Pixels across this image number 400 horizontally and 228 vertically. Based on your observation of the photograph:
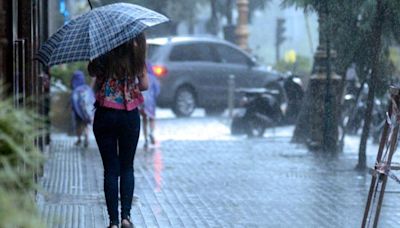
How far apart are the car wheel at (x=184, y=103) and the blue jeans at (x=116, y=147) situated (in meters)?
17.6

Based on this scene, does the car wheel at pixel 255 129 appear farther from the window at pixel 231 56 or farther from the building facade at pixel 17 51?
the building facade at pixel 17 51

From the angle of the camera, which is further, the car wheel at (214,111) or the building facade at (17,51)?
the car wheel at (214,111)

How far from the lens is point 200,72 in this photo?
26.4 metres

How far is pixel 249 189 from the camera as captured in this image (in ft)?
38.1

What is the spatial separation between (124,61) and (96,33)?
0.30 m

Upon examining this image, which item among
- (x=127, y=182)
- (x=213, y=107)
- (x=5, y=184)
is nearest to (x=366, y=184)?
(x=127, y=182)

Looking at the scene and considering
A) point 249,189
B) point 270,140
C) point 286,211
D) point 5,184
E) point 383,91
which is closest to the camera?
point 5,184

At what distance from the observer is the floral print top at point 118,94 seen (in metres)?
Answer: 8.11

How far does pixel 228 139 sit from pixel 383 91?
4.64 m

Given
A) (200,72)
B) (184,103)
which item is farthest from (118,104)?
(200,72)

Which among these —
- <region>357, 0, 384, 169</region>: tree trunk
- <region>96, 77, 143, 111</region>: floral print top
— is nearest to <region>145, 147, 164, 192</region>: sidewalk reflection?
<region>357, 0, 384, 169</region>: tree trunk

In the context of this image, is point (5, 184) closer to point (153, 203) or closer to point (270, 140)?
point (153, 203)

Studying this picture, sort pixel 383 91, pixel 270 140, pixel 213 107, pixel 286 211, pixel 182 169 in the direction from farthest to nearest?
pixel 213 107 → pixel 270 140 → pixel 383 91 → pixel 182 169 → pixel 286 211

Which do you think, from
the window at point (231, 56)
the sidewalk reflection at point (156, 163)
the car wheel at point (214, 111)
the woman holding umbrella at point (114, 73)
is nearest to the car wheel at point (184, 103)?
the car wheel at point (214, 111)
